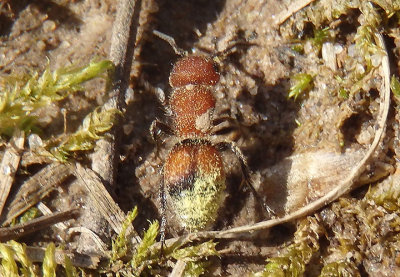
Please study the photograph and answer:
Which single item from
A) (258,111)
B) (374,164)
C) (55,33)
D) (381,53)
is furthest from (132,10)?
(374,164)

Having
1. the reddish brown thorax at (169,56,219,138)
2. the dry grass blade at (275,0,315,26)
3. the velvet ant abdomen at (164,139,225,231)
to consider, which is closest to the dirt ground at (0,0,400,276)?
the dry grass blade at (275,0,315,26)

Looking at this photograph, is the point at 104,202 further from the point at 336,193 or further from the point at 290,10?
the point at 290,10

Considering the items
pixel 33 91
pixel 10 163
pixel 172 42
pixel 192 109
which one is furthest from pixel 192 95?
pixel 10 163

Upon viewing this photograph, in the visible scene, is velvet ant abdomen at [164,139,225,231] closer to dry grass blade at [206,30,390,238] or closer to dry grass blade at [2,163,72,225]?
dry grass blade at [206,30,390,238]

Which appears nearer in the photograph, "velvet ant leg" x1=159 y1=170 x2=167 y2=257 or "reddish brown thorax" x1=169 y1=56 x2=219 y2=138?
"velvet ant leg" x1=159 y1=170 x2=167 y2=257

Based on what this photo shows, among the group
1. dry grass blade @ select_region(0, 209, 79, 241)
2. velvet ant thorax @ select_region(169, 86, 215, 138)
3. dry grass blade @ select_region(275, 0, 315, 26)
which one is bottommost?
dry grass blade @ select_region(0, 209, 79, 241)

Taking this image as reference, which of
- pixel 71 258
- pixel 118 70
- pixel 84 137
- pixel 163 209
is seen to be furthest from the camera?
pixel 118 70

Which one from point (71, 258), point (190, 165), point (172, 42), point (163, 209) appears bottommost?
point (71, 258)
